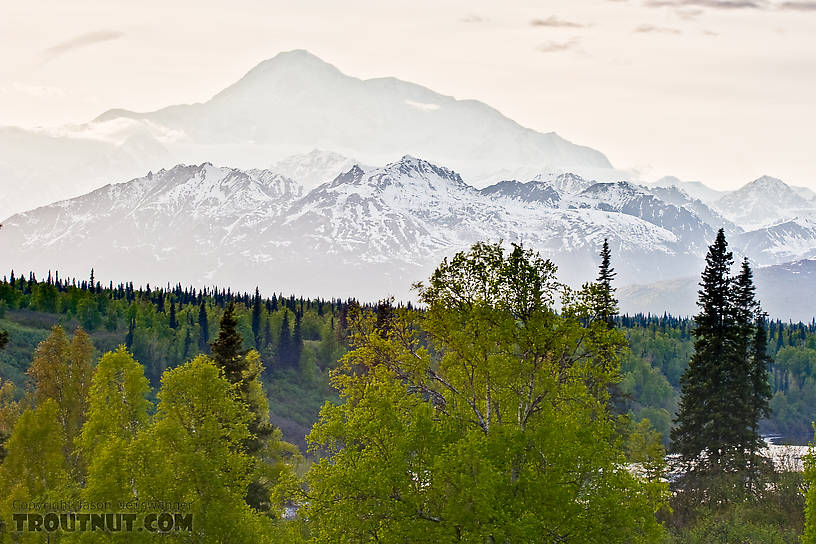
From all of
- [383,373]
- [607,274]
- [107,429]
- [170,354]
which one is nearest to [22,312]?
[170,354]

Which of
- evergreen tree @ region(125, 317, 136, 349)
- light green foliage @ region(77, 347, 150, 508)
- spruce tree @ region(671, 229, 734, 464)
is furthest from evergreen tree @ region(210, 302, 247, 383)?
evergreen tree @ region(125, 317, 136, 349)

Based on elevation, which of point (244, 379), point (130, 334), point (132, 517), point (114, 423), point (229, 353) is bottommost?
point (132, 517)

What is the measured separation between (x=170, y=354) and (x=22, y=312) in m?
34.0

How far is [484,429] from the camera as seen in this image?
114 feet

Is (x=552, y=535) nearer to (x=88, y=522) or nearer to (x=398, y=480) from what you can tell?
(x=398, y=480)

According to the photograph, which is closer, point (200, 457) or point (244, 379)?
point (200, 457)

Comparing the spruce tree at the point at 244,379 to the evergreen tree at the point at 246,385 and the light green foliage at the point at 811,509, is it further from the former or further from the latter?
the light green foliage at the point at 811,509

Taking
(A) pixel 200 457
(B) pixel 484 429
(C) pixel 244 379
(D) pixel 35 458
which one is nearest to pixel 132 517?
(A) pixel 200 457

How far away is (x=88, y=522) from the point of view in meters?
38.2

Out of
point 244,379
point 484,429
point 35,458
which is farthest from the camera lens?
point 244,379

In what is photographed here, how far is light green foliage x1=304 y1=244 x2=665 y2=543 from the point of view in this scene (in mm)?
31859

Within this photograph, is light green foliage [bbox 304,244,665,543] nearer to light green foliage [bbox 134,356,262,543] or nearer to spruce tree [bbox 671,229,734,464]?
light green foliage [bbox 134,356,262,543]

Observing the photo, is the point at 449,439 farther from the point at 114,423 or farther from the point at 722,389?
the point at 722,389

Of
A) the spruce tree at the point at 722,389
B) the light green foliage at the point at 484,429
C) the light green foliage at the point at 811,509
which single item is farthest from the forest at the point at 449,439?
the spruce tree at the point at 722,389
